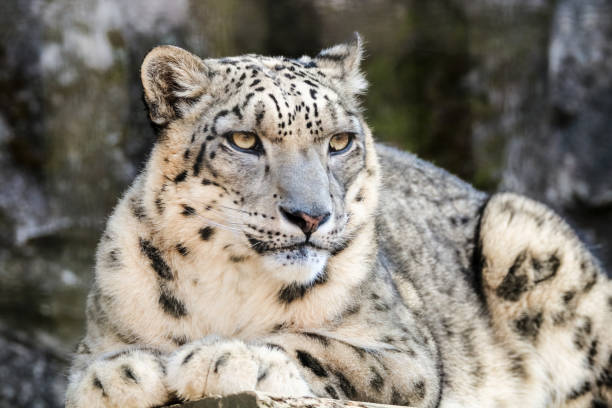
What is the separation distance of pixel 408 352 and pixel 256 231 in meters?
1.03

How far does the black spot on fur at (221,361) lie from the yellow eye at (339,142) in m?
1.18

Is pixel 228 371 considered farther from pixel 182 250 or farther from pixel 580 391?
pixel 580 391

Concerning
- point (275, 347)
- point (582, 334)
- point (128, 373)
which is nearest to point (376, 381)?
point (275, 347)

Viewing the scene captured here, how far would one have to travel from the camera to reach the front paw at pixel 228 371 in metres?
3.16

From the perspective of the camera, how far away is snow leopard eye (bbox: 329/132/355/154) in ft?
13.1

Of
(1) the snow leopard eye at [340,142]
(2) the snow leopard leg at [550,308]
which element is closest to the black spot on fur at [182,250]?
(1) the snow leopard eye at [340,142]

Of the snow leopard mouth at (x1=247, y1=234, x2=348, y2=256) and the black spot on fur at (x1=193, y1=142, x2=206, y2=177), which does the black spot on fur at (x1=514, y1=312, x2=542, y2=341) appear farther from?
the black spot on fur at (x1=193, y1=142, x2=206, y2=177)

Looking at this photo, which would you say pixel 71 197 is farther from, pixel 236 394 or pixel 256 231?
pixel 236 394

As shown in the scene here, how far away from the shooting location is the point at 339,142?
4.03 metres

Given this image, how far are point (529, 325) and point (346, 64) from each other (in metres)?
2.10

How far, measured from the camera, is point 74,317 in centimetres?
773

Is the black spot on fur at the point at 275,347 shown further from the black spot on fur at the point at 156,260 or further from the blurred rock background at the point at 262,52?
the blurred rock background at the point at 262,52

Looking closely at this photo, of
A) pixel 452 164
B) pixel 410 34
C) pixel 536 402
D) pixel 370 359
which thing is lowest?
pixel 536 402

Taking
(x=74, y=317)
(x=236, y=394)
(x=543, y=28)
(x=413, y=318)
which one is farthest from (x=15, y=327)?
(x=543, y=28)
